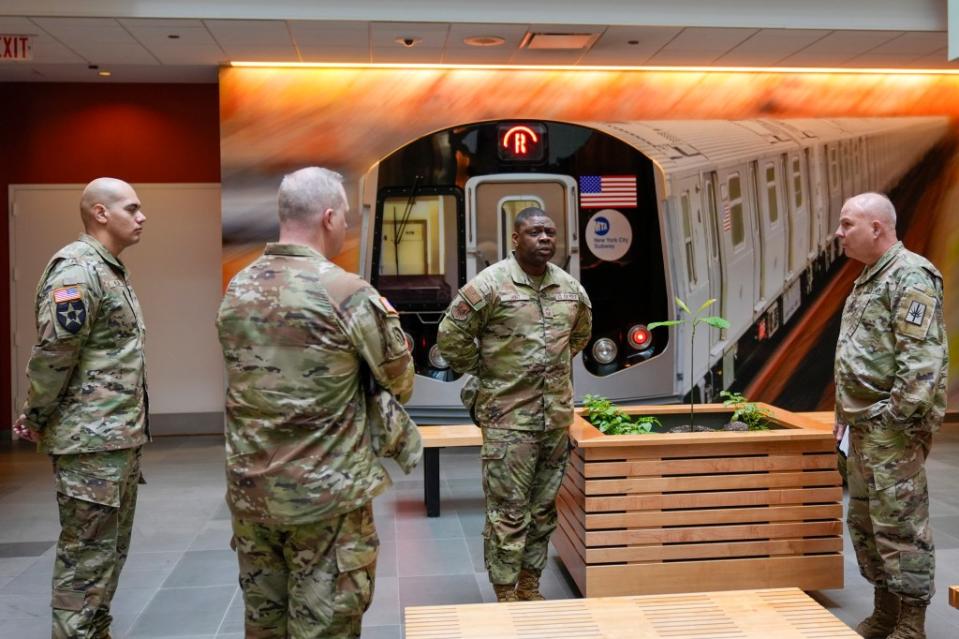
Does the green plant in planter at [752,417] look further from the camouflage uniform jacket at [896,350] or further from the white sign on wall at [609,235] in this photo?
the white sign on wall at [609,235]

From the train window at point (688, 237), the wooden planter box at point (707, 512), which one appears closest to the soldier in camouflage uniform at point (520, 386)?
the wooden planter box at point (707, 512)

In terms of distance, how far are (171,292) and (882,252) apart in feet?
22.0

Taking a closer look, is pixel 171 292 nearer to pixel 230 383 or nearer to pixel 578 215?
pixel 578 215

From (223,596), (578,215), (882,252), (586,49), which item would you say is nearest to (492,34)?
(586,49)

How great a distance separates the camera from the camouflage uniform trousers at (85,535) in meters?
3.10

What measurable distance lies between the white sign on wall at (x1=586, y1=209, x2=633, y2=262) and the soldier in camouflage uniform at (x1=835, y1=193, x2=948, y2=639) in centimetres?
358

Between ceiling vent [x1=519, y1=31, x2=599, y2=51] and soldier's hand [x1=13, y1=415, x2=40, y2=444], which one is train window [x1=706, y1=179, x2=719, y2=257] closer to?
ceiling vent [x1=519, y1=31, x2=599, y2=51]

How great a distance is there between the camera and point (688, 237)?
7.11 metres

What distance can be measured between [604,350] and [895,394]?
3829 mm

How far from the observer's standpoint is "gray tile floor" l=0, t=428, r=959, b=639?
3.75 metres

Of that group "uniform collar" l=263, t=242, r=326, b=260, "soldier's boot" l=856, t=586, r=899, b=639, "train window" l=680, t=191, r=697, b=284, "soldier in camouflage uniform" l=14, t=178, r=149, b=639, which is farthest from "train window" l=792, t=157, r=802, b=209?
"uniform collar" l=263, t=242, r=326, b=260

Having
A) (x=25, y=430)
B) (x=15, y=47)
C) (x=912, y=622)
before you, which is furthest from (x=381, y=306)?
(x=15, y=47)

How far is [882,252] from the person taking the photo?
132 inches

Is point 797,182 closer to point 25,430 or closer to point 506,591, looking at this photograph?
point 506,591
